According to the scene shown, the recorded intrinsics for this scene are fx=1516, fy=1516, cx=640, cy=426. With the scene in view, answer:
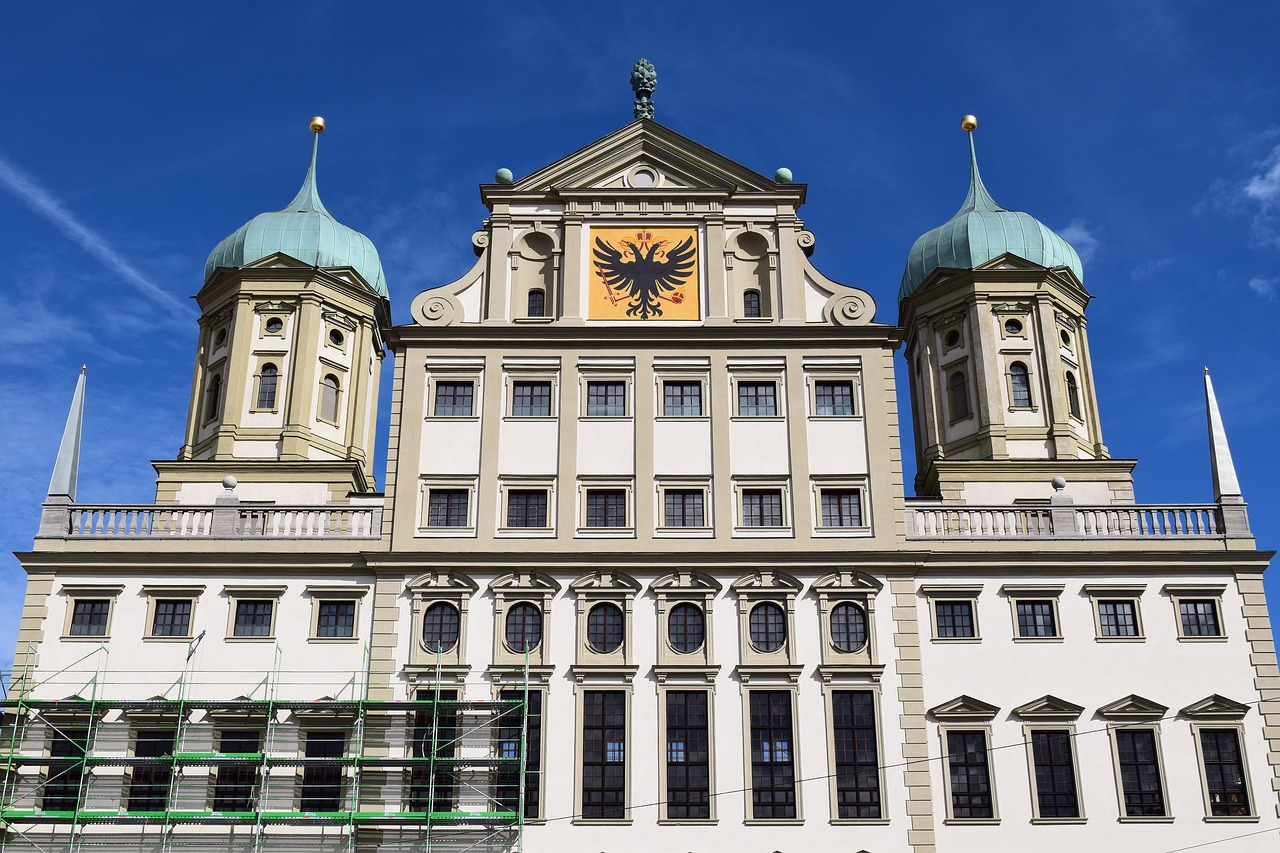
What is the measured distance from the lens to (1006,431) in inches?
1751

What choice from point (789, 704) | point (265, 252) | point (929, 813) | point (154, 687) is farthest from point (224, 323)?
point (929, 813)

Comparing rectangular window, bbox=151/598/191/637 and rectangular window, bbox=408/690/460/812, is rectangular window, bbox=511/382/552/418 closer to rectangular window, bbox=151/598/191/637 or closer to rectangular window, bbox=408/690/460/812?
rectangular window, bbox=408/690/460/812

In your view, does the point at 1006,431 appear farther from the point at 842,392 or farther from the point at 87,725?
the point at 87,725

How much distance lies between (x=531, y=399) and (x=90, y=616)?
1185 cm

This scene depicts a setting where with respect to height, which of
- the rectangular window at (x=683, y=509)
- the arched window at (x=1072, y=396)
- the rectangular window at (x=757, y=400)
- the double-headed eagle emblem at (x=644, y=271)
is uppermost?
the double-headed eagle emblem at (x=644, y=271)

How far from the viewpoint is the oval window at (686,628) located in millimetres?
35688

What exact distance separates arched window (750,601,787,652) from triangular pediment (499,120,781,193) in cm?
1199

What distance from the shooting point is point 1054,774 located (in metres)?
34.5

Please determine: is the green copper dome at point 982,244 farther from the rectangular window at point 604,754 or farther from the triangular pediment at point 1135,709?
the rectangular window at point 604,754

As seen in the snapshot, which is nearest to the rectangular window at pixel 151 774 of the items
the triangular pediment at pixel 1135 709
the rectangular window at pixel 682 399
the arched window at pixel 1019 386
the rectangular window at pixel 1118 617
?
the rectangular window at pixel 682 399

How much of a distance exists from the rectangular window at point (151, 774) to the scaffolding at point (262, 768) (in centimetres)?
3

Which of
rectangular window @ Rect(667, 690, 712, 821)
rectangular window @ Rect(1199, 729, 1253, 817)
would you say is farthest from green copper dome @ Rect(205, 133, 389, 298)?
rectangular window @ Rect(1199, 729, 1253, 817)

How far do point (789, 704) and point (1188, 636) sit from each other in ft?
31.9

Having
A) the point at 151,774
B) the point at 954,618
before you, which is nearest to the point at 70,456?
the point at 151,774
